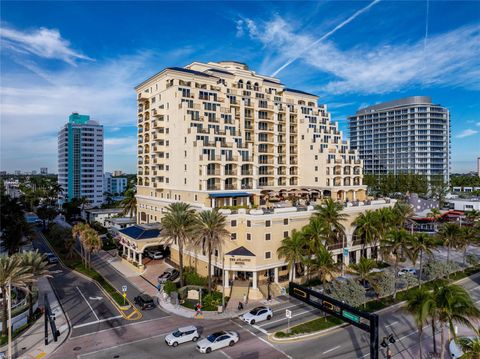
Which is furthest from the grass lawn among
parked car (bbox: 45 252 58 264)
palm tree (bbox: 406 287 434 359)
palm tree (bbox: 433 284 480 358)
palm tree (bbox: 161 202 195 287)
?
parked car (bbox: 45 252 58 264)

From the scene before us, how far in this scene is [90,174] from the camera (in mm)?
169000

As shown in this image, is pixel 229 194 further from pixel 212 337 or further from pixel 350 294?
pixel 212 337

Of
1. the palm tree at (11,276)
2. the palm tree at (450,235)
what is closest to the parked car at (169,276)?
the palm tree at (11,276)

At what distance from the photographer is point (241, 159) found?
230ft

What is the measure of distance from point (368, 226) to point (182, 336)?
128 ft

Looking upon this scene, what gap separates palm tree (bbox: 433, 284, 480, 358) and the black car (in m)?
35.4

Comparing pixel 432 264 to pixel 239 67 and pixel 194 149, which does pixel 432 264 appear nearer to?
pixel 194 149

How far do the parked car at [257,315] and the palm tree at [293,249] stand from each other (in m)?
8.10

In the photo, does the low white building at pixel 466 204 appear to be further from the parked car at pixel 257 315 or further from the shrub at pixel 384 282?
the parked car at pixel 257 315

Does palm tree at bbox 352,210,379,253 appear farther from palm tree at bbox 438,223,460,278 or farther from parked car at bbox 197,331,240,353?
parked car at bbox 197,331,240,353

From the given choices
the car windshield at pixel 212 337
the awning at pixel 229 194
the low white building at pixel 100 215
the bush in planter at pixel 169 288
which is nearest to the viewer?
the car windshield at pixel 212 337

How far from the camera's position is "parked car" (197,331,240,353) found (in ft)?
114

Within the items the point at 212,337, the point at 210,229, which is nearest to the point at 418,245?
the point at 210,229

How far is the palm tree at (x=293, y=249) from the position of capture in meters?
49.2
